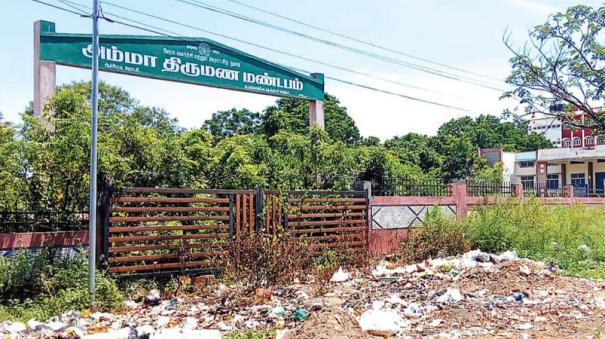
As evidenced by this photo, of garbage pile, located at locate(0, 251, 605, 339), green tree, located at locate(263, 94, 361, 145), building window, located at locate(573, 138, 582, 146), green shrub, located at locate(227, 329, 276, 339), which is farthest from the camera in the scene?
building window, located at locate(573, 138, 582, 146)

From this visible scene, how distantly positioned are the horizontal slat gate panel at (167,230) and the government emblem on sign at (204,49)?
284cm

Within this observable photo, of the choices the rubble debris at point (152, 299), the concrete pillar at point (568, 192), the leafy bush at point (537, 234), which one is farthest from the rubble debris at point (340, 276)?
the concrete pillar at point (568, 192)

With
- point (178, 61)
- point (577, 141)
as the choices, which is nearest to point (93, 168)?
point (178, 61)

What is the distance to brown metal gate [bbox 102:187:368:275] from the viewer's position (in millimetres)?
7446

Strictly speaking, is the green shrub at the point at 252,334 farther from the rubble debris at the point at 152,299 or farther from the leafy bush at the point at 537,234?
the leafy bush at the point at 537,234

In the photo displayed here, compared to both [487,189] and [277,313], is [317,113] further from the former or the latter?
[277,313]

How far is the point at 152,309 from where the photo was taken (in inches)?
267

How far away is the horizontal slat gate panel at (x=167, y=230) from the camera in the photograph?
7.42 m

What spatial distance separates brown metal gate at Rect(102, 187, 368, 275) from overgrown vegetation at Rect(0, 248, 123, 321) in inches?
17.3

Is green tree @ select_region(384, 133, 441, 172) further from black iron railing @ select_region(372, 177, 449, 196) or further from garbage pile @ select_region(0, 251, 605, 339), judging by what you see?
garbage pile @ select_region(0, 251, 605, 339)

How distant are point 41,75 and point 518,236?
30.3ft

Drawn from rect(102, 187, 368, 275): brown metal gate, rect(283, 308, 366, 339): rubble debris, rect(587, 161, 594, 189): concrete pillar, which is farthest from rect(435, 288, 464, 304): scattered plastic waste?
rect(587, 161, 594, 189): concrete pillar

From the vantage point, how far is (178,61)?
32.4ft

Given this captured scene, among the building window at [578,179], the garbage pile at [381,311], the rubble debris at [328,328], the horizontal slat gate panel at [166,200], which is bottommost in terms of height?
the garbage pile at [381,311]
